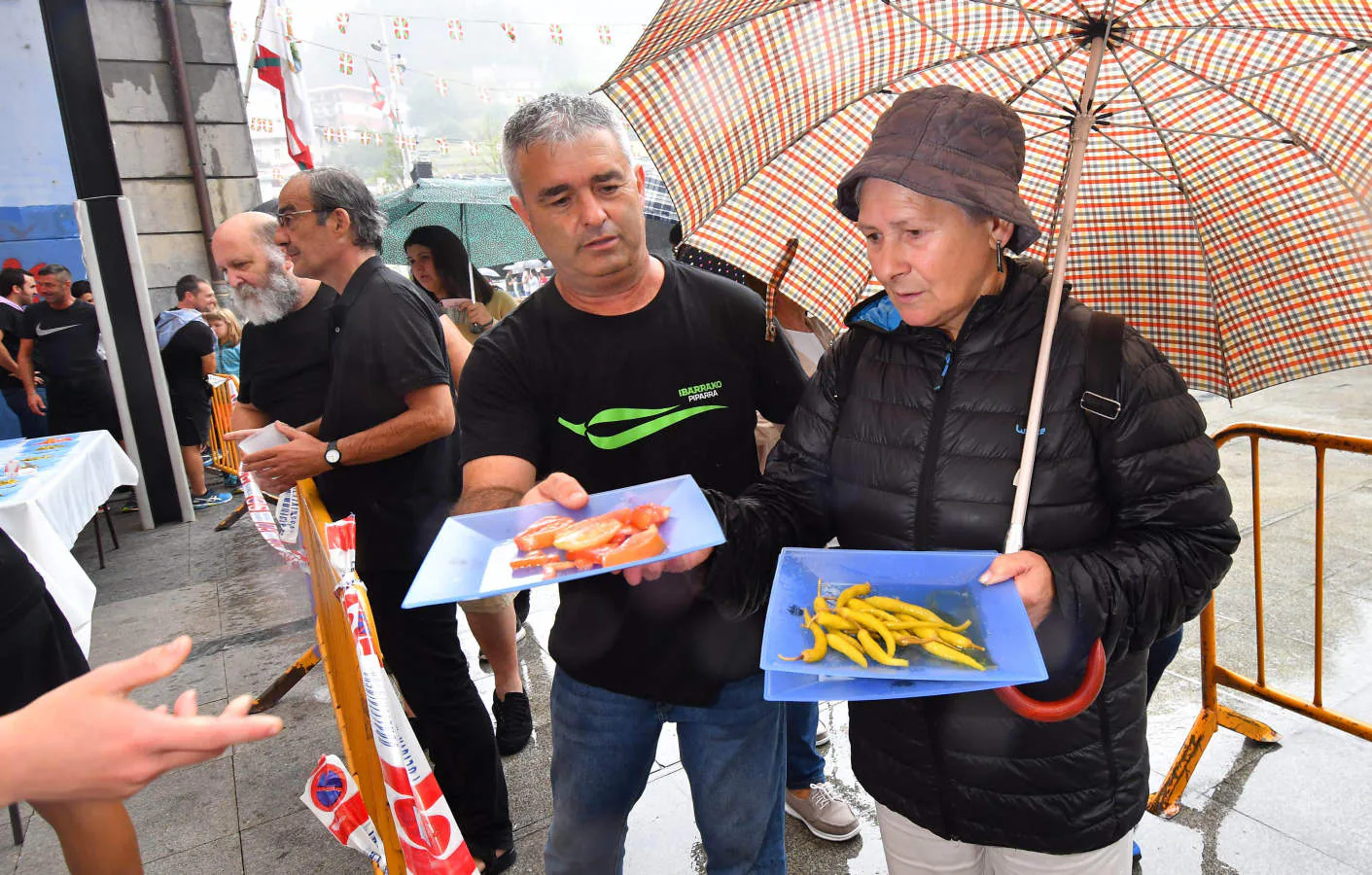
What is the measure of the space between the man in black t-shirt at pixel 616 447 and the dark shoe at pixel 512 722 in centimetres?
175

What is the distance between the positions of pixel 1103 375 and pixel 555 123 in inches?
52.7

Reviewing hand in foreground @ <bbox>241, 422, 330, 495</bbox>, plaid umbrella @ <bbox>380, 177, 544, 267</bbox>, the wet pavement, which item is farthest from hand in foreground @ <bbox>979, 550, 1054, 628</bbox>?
plaid umbrella @ <bbox>380, 177, 544, 267</bbox>

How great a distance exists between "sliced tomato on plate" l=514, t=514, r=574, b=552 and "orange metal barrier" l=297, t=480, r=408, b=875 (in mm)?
491

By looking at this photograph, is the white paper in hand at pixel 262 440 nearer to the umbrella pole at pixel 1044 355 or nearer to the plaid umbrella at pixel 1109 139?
the plaid umbrella at pixel 1109 139

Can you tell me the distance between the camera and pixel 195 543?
24.6 ft

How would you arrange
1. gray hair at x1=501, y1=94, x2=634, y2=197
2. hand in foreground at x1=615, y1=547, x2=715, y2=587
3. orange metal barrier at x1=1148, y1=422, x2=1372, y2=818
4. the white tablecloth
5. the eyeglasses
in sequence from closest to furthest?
hand in foreground at x1=615, y1=547, x2=715, y2=587, gray hair at x1=501, y1=94, x2=634, y2=197, orange metal barrier at x1=1148, y1=422, x2=1372, y2=818, the eyeglasses, the white tablecloth

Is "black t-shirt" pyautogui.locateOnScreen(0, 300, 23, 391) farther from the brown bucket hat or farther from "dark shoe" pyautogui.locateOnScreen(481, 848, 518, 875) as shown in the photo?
the brown bucket hat

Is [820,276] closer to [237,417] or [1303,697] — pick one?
[237,417]

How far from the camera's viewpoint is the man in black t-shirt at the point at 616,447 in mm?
1989

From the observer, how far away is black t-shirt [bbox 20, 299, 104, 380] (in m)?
7.95

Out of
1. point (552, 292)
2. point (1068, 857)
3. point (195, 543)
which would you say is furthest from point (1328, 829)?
point (195, 543)

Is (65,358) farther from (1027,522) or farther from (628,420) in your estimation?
(1027,522)

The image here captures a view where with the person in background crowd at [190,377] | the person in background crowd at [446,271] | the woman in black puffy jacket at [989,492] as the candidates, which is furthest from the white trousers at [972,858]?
the person in background crowd at [190,377]

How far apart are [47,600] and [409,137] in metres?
21.3
